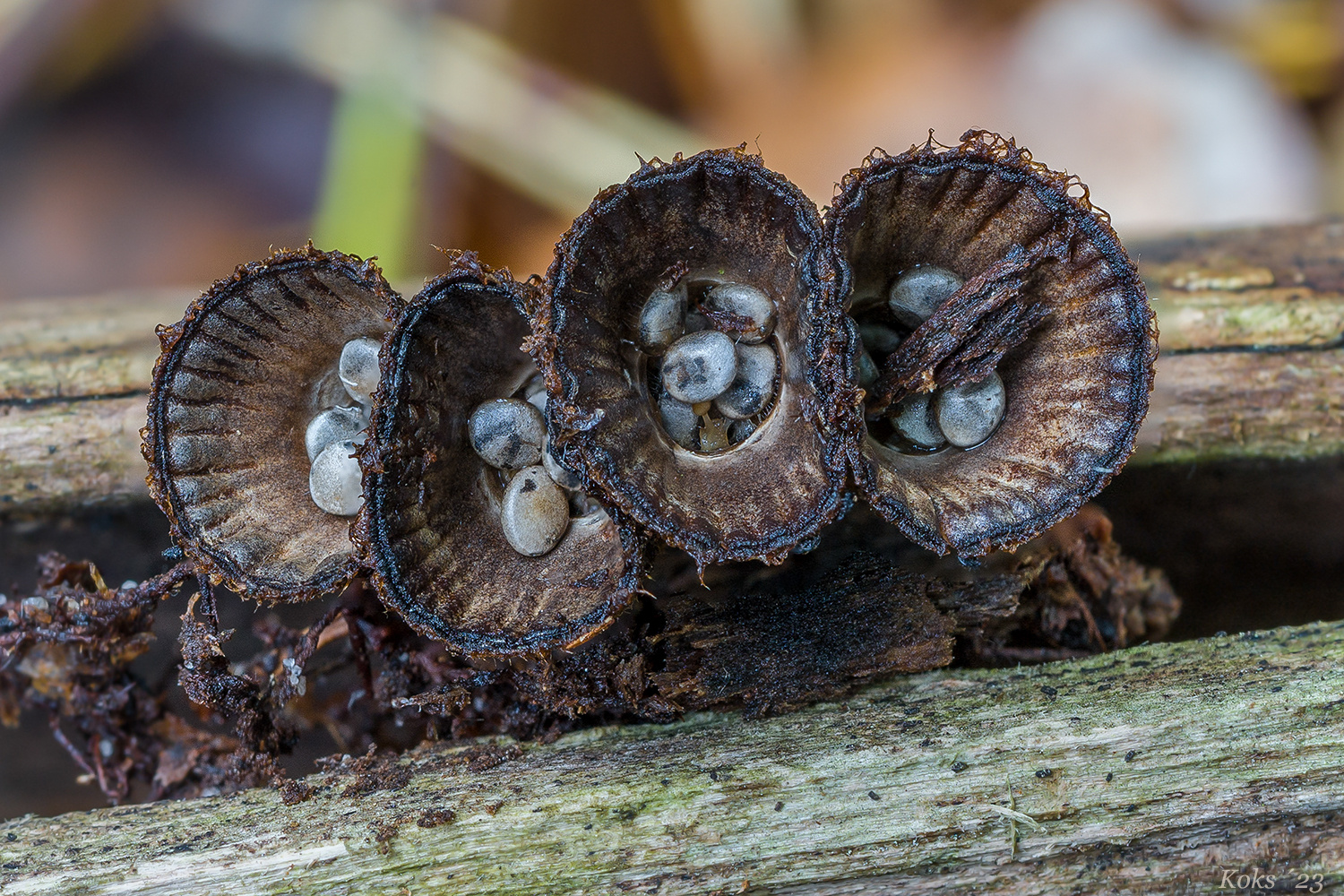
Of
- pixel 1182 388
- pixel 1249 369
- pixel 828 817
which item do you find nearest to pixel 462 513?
pixel 828 817

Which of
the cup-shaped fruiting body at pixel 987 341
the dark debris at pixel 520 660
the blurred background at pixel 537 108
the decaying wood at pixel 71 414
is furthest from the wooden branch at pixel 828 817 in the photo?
the blurred background at pixel 537 108

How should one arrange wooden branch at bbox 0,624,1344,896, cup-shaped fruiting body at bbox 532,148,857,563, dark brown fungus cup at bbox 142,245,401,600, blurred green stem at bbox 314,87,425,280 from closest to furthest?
cup-shaped fruiting body at bbox 532,148,857,563 → wooden branch at bbox 0,624,1344,896 → dark brown fungus cup at bbox 142,245,401,600 → blurred green stem at bbox 314,87,425,280

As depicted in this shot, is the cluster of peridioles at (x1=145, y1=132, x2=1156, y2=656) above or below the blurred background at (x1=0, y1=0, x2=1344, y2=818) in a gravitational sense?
below

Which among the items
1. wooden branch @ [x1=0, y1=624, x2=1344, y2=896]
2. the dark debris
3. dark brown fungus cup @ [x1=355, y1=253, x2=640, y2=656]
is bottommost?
wooden branch @ [x1=0, y1=624, x2=1344, y2=896]

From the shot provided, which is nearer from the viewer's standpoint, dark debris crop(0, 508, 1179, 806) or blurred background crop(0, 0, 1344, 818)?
dark debris crop(0, 508, 1179, 806)

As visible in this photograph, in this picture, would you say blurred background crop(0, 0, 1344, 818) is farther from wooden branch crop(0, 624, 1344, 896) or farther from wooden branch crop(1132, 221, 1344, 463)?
wooden branch crop(0, 624, 1344, 896)

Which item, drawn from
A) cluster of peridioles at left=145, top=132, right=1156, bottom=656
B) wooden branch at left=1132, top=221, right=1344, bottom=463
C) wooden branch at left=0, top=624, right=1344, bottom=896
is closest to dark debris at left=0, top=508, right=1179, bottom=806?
wooden branch at left=0, top=624, right=1344, bottom=896
